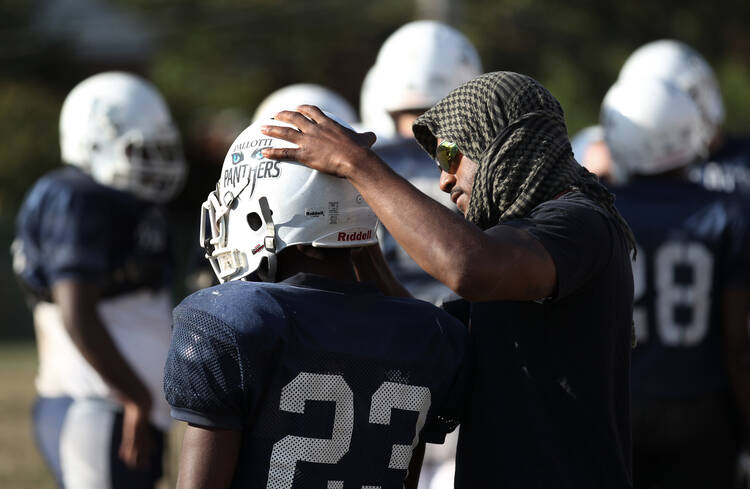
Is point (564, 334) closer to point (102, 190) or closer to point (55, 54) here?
point (102, 190)

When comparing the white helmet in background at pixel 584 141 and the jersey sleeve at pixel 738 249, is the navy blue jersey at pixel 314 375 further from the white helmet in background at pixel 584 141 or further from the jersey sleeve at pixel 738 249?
the white helmet in background at pixel 584 141

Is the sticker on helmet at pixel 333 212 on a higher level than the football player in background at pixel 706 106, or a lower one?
higher

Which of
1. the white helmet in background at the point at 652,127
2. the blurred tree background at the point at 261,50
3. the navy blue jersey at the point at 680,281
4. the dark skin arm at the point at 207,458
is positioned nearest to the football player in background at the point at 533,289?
the dark skin arm at the point at 207,458

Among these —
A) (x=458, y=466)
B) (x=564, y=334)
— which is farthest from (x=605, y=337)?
(x=458, y=466)

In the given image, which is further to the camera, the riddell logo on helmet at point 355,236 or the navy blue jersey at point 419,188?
the navy blue jersey at point 419,188

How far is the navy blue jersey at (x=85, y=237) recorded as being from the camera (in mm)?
4199

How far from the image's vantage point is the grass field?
729 centimetres

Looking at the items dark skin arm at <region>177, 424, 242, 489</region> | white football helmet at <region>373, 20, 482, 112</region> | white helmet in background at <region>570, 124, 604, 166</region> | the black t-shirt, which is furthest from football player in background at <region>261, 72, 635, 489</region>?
white helmet in background at <region>570, 124, 604, 166</region>

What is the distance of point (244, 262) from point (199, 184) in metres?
17.8

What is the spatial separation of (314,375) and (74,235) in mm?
2260

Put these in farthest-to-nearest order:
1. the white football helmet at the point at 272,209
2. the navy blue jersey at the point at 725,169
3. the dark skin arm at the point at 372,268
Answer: the navy blue jersey at the point at 725,169 < the dark skin arm at the point at 372,268 < the white football helmet at the point at 272,209

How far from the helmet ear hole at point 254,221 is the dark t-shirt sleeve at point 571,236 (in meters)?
0.57

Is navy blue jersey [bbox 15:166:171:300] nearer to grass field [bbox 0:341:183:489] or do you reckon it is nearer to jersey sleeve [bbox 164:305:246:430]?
grass field [bbox 0:341:183:489]

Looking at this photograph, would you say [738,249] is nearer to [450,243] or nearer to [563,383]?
[563,383]
